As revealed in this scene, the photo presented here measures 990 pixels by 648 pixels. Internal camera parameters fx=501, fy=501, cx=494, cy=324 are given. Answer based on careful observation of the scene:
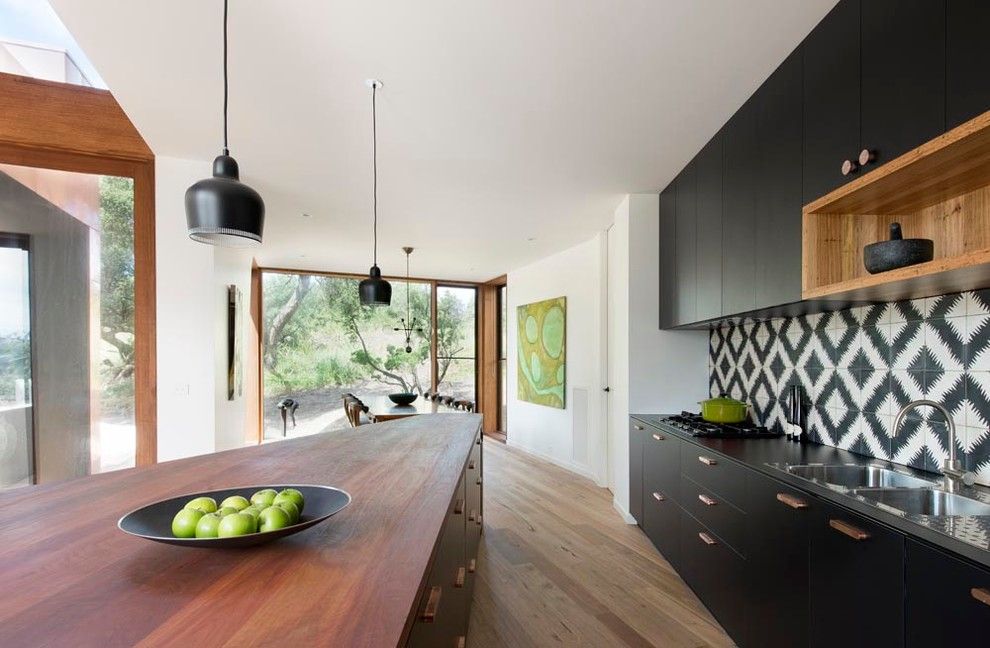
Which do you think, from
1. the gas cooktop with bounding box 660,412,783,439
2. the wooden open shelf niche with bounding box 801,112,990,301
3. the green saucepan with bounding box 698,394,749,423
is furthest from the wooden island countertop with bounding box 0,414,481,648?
the green saucepan with bounding box 698,394,749,423

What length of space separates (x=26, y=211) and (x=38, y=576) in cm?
336

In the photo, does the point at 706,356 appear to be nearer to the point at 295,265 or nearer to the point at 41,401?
the point at 41,401

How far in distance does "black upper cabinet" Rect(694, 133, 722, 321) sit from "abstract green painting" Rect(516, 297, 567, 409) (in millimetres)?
3033

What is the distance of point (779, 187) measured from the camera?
231 cm

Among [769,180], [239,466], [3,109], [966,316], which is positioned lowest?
[239,466]

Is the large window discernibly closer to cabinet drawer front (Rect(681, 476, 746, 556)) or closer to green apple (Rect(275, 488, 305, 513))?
cabinet drawer front (Rect(681, 476, 746, 556))

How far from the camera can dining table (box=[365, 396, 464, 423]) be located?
Answer: 15.0ft

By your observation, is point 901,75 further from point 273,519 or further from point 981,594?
point 273,519

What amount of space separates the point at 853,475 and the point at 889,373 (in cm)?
47

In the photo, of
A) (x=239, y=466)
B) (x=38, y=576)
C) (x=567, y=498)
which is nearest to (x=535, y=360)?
(x=567, y=498)

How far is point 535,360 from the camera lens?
6812 millimetres

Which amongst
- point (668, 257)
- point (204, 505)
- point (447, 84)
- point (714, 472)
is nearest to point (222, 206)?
point (204, 505)

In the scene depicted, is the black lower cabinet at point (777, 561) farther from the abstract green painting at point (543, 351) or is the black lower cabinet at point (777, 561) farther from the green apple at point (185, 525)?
the abstract green painting at point (543, 351)

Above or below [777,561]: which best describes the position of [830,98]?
above
